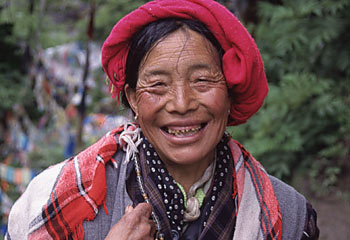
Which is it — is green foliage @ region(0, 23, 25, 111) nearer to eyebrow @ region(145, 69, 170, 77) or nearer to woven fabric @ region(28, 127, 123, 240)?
woven fabric @ region(28, 127, 123, 240)

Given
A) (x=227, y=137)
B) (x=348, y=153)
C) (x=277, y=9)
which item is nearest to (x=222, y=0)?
(x=277, y=9)

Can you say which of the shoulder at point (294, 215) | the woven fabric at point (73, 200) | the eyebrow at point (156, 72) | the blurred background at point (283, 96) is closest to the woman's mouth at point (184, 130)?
the eyebrow at point (156, 72)

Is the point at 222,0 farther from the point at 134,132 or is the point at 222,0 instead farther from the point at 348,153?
the point at 134,132

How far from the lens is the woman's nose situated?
5.57 ft

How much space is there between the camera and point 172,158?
5.88 feet

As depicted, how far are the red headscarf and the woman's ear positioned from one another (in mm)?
104

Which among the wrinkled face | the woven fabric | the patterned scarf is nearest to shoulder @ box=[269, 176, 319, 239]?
the patterned scarf

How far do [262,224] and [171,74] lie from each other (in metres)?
0.80

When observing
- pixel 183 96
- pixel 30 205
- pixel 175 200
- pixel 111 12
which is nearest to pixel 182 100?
pixel 183 96

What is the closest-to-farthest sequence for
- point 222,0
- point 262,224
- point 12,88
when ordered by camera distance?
1. point 262,224
2. point 12,88
3. point 222,0

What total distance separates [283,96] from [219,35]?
2.80m

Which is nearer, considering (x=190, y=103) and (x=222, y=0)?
(x=190, y=103)

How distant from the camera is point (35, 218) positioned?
1776 millimetres

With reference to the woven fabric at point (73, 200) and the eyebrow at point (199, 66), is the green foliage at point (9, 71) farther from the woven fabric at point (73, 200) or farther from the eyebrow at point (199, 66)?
the eyebrow at point (199, 66)
